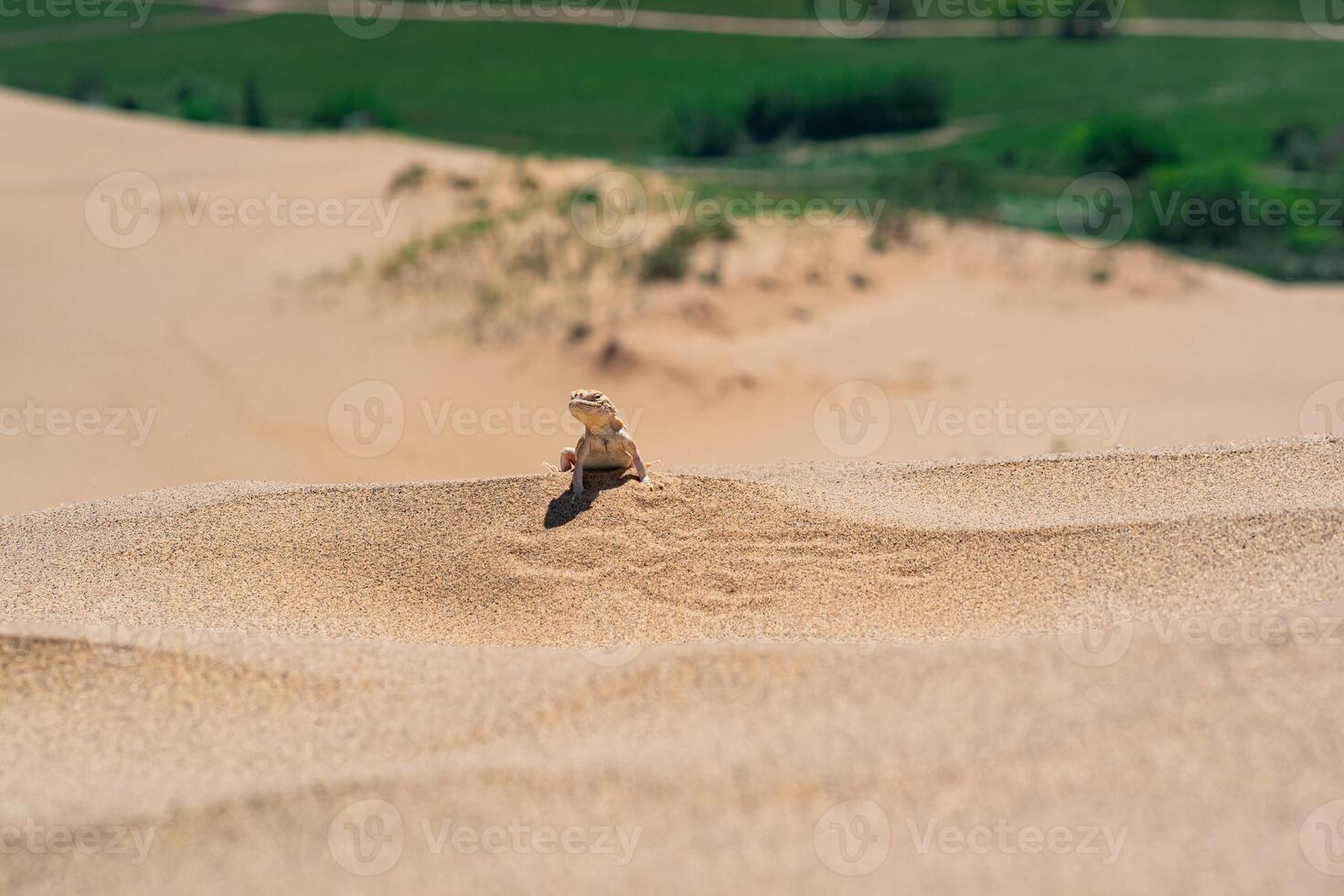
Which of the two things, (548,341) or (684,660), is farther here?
(548,341)

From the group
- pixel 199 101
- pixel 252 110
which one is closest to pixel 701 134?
pixel 252 110

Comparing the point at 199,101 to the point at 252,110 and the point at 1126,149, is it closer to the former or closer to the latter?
the point at 252,110

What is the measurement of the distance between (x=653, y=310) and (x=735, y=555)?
28.4 feet

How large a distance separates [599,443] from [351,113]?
1082 inches

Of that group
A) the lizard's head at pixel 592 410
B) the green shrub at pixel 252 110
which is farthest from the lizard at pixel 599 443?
the green shrub at pixel 252 110

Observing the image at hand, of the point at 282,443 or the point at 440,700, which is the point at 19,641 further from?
the point at 282,443

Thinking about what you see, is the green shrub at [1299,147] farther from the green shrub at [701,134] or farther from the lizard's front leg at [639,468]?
the lizard's front leg at [639,468]

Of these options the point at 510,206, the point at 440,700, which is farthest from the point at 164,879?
the point at 510,206

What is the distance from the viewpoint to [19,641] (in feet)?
21.6

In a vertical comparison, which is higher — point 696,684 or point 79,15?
point 79,15

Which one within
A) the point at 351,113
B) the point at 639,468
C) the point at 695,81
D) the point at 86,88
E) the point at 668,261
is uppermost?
the point at 695,81

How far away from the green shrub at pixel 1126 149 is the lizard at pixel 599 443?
21966mm

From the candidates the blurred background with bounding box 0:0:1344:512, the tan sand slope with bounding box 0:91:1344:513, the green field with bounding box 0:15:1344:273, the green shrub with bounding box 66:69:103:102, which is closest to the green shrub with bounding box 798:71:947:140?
the green field with bounding box 0:15:1344:273

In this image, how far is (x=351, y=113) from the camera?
3250 cm
